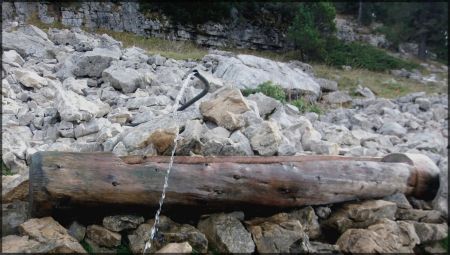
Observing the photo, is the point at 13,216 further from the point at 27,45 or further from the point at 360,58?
the point at 360,58

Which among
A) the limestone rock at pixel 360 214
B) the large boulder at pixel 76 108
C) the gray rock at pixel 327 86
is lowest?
the gray rock at pixel 327 86

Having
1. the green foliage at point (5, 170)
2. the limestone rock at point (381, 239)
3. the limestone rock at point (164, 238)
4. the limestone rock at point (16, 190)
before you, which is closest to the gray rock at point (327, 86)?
the limestone rock at point (381, 239)

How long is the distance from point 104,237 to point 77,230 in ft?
0.98

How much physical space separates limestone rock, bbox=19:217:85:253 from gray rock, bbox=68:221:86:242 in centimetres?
13

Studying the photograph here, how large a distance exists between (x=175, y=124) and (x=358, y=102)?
38.3 feet

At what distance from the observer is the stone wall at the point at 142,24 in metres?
20.6

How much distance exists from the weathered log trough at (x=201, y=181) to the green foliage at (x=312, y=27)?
1901cm

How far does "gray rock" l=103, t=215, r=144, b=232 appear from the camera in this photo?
428cm

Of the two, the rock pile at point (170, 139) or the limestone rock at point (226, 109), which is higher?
the limestone rock at point (226, 109)

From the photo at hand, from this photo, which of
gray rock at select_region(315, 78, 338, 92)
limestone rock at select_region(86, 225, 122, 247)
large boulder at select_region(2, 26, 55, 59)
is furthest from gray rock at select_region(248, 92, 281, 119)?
gray rock at select_region(315, 78, 338, 92)

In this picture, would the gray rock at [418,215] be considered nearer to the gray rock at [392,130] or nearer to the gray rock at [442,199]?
the gray rock at [442,199]

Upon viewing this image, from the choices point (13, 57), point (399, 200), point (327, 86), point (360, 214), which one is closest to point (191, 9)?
point (327, 86)

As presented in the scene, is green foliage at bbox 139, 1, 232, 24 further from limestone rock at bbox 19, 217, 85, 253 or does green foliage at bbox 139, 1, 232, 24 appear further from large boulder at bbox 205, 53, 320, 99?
limestone rock at bbox 19, 217, 85, 253

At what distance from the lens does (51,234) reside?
156 inches
